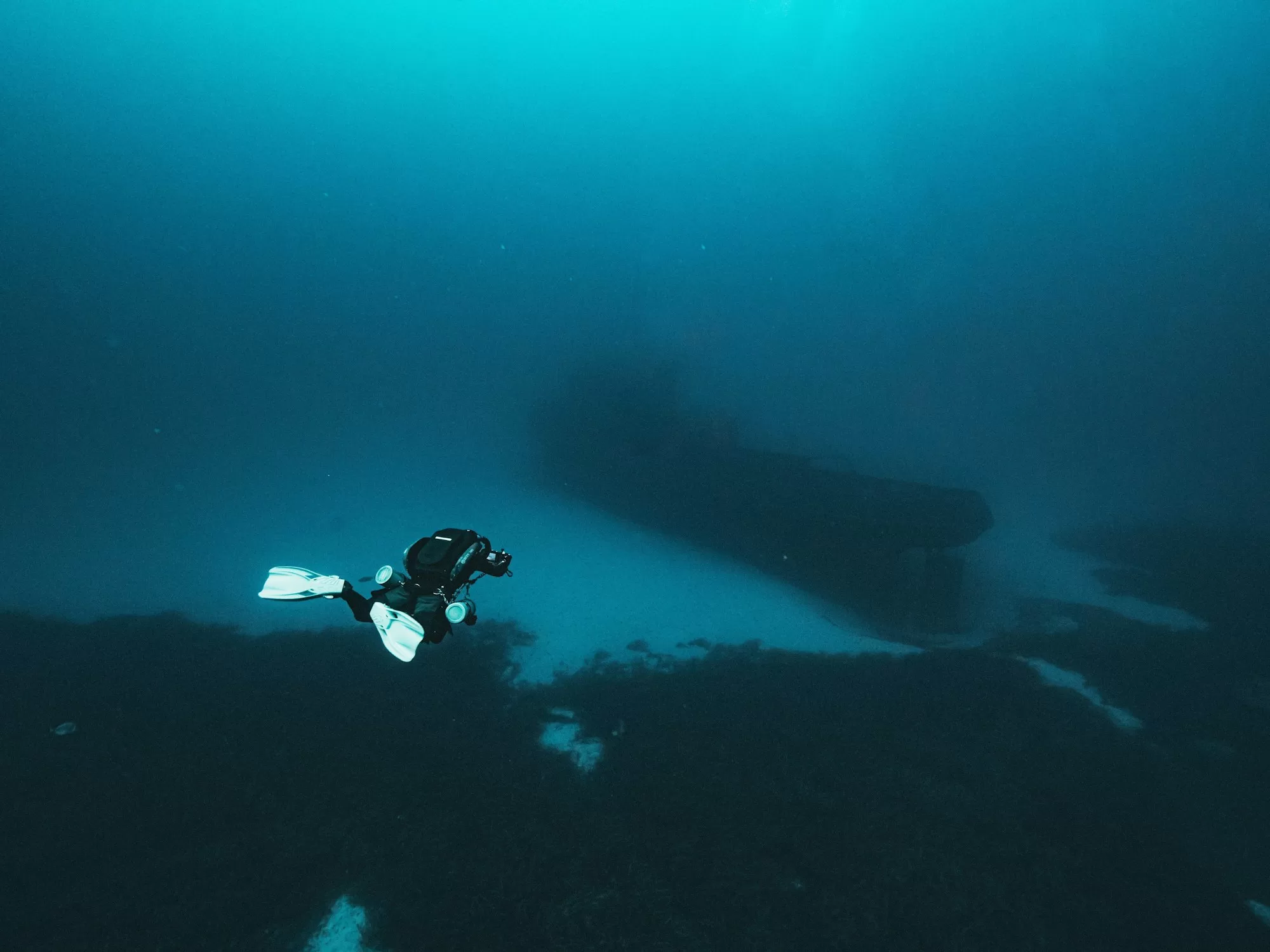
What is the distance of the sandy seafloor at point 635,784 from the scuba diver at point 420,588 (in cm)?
556

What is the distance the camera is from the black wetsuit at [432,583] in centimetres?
274

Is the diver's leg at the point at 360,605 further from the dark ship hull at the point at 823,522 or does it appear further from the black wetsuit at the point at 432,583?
the dark ship hull at the point at 823,522

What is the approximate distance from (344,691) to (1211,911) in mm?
14031

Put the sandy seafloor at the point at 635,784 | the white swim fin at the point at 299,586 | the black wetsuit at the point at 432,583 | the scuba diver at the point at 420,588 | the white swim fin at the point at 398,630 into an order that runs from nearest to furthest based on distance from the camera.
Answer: the white swim fin at the point at 398,630 < the scuba diver at the point at 420,588 < the black wetsuit at the point at 432,583 < the white swim fin at the point at 299,586 < the sandy seafloor at the point at 635,784

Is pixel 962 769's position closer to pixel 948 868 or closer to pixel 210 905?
pixel 948 868

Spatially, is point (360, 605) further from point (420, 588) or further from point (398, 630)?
point (398, 630)

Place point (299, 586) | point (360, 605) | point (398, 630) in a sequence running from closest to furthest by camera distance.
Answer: point (398, 630)
point (360, 605)
point (299, 586)

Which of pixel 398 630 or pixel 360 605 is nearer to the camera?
pixel 398 630

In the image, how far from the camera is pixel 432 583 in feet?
9.44

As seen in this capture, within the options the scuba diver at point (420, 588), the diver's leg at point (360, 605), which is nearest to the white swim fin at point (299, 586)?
the scuba diver at point (420, 588)

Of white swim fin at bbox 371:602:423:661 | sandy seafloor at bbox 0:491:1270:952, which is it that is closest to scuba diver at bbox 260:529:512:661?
white swim fin at bbox 371:602:423:661

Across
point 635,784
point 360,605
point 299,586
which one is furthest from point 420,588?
point 635,784

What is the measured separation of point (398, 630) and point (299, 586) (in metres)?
1.03

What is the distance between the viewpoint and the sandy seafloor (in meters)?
6.29
